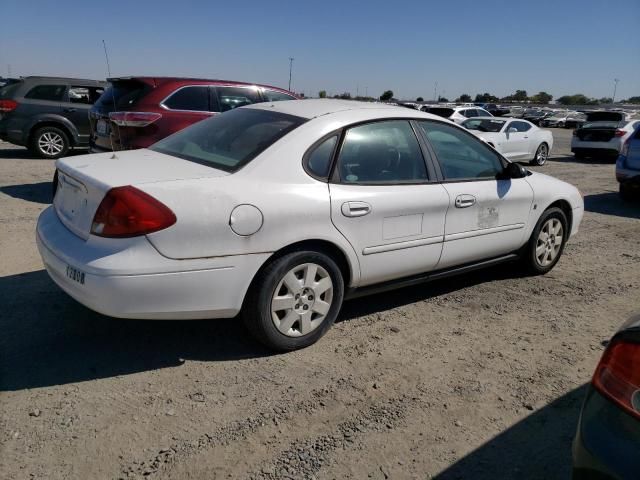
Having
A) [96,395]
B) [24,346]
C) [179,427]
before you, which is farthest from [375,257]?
[24,346]

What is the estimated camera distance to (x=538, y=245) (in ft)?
16.6

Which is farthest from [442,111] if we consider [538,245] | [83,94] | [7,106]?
[538,245]

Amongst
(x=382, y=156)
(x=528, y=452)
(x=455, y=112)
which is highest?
(x=455, y=112)

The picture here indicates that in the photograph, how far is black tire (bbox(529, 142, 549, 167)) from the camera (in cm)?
1480

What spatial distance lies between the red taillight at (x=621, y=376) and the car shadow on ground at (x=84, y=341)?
6.74 ft

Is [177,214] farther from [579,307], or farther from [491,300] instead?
[579,307]

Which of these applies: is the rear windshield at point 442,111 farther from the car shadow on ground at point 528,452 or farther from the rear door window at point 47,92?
the car shadow on ground at point 528,452

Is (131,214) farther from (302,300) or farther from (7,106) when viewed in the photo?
(7,106)

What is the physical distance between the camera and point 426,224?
3947 mm

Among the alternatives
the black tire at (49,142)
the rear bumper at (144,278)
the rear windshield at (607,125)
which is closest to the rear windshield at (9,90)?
the black tire at (49,142)

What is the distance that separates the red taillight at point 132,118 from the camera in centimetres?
673

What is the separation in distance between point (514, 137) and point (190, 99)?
31.3 feet

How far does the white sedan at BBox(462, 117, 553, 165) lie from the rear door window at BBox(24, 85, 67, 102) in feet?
31.1

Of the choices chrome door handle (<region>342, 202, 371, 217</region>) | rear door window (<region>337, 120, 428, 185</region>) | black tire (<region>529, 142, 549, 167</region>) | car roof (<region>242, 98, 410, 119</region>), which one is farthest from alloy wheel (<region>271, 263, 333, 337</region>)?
black tire (<region>529, 142, 549, 167</region>)
